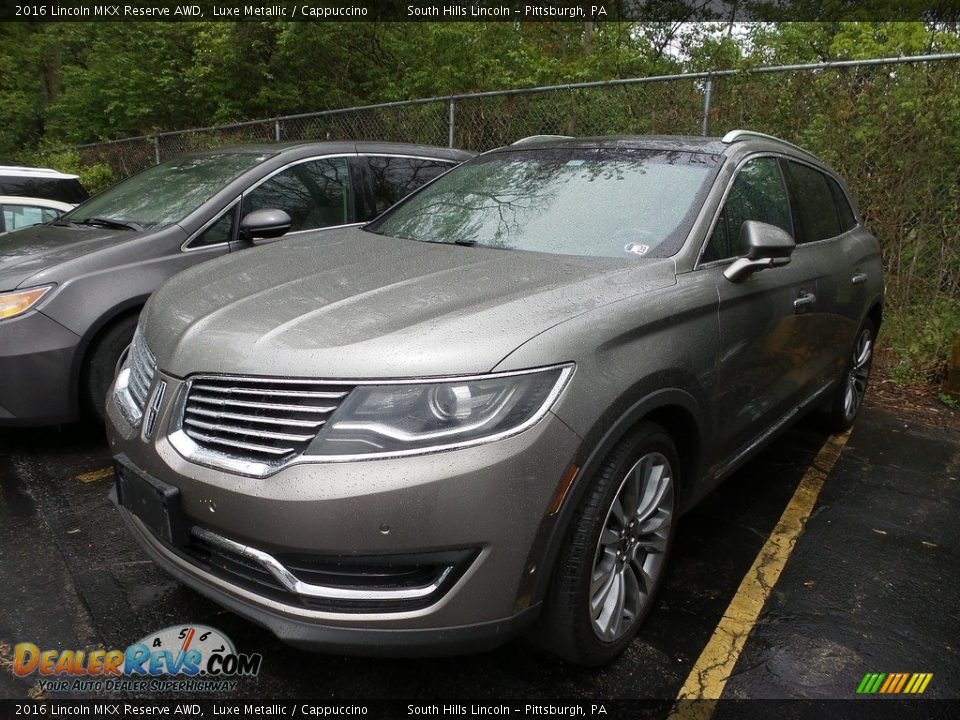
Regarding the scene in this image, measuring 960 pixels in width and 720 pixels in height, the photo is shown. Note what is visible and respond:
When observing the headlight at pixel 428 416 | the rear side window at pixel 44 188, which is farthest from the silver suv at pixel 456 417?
the rear side window at pixel 44 188

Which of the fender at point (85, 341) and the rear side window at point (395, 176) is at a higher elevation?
the rear side window at point (395, 176)

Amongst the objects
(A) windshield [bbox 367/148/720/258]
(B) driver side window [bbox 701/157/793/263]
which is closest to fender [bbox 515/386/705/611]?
(A) windshield [bbox 367/148/720/258]

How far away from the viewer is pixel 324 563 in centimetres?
179

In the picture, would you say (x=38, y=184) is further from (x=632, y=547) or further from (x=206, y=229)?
(x=632, y=547)

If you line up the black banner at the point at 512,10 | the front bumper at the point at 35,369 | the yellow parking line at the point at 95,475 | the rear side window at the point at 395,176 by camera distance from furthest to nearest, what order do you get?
the black banner at the point at 512,10 < the rear side window at the point at 395,176 < the yellow parking line at the point at 95,475 < the front bumper at the point at 35,369

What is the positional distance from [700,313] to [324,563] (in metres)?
1.49

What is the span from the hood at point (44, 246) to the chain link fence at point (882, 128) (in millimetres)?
4970

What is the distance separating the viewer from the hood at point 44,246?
11.5 ft

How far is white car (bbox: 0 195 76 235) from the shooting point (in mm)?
6316

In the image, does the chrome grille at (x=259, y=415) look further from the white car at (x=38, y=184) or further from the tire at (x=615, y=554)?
the white car at (x=38, y=184)

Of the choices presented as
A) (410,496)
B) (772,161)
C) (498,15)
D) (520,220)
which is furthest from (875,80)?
(498,15)

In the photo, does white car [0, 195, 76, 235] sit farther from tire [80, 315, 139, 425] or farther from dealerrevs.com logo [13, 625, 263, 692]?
dealerrevs.com logo [13, 625, 263, 692]

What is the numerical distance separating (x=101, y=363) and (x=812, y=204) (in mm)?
3801

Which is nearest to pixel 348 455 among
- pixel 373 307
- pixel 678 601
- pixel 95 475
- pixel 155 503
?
pixel 373 307
